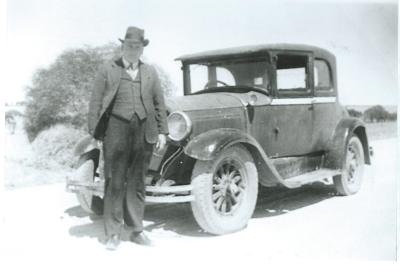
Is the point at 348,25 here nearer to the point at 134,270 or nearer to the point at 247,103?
the point at 247,103

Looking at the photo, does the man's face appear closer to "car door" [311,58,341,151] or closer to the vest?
the vest

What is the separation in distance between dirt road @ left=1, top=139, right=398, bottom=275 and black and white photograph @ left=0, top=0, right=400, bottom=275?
17 mm

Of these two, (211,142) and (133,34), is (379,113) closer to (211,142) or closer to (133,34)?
(211,142)

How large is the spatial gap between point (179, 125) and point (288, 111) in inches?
59.2

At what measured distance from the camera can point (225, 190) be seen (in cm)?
438

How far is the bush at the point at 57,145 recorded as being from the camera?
7168 millimetres

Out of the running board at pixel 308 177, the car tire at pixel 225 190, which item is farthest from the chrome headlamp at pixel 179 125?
the running board at pixel 308 177

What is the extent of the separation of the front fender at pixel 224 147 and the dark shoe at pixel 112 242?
36.6 inches

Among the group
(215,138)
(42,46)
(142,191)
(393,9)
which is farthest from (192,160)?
(393,9)

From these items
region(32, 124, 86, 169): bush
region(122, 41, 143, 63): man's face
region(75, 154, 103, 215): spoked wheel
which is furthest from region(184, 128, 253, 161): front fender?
region(32, 124, 86, 169): bush

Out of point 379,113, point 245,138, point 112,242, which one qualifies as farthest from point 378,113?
point 112,242

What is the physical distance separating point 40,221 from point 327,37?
357 cm

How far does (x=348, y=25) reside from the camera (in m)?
4.79

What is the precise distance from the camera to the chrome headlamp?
4.41 meters
